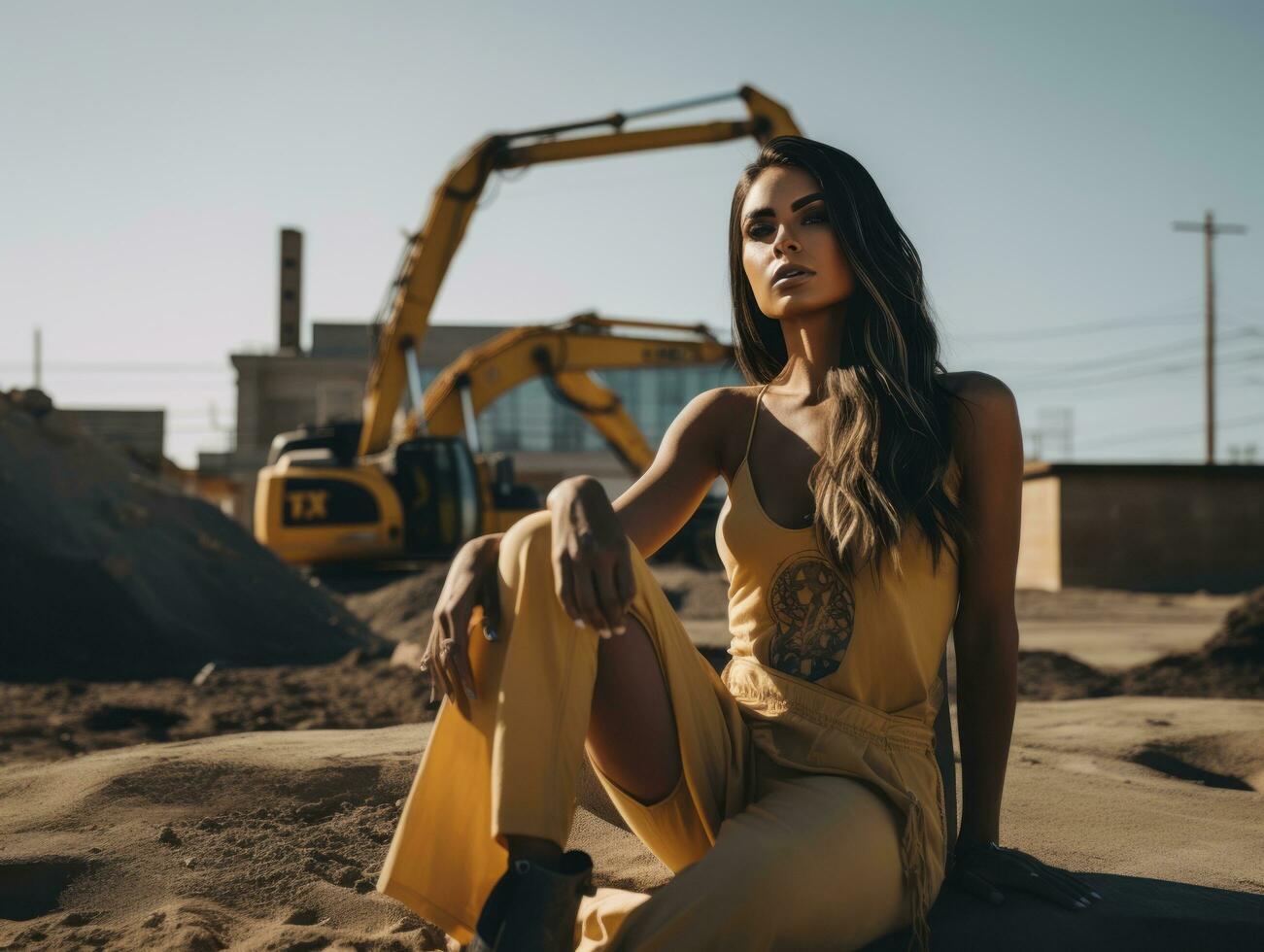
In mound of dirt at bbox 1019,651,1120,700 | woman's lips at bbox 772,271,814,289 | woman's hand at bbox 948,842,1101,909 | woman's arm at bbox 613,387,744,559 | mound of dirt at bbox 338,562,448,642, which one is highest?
woman's lips at bbox 772,271,814,289

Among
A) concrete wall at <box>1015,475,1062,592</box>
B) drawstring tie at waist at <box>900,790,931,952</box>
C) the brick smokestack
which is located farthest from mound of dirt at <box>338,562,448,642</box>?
the brick smokestack

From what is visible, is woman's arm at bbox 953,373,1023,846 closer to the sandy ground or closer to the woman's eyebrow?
the sandy ground

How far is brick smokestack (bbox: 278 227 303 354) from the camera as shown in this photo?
37688mm

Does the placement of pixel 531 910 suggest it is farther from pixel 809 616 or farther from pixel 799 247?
pixel 799 247

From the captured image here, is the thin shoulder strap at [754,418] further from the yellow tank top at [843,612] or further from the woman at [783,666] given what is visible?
the yellow tank top at [843,612]

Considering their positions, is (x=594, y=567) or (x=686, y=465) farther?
(x=686, y=465)

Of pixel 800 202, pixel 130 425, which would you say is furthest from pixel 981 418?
pixel 130 425

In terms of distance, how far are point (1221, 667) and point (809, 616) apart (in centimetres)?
641

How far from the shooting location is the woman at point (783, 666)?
1.79 m

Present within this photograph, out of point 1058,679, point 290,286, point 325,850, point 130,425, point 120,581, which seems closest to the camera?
point 325,850

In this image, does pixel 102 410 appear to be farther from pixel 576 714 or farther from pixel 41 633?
pixel 576 714

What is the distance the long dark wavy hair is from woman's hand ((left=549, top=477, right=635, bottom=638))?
1.34 feet

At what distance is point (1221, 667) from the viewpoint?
7.44 metres

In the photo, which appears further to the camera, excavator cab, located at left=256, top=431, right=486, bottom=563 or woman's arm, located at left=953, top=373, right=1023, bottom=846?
excavator cab, located at left=256, top=431, right=486, bottom=563
